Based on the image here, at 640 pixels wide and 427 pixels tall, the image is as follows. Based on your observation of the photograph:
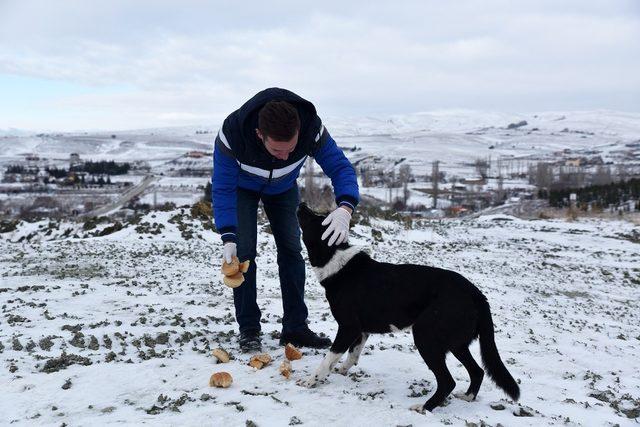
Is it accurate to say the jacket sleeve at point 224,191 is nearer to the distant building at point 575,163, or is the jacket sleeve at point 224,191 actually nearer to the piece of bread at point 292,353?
the piece of bread at point 292,353

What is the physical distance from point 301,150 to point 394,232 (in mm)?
19123

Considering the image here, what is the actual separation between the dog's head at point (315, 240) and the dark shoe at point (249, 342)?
3.97 ft

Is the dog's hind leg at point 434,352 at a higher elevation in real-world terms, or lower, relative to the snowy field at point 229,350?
higher

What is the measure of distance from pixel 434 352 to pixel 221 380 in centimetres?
183

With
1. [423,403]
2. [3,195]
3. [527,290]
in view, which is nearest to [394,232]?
[527,290]

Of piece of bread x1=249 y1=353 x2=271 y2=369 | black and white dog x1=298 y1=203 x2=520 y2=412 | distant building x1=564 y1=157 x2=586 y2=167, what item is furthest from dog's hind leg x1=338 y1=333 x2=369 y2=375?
distant building x1=564 y1=157 x2=586 y2=167

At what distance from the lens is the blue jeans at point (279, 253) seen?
5.52 m

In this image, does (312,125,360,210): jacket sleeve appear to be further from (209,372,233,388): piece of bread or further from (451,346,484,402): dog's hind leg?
(209,372,233,388): piece of bread

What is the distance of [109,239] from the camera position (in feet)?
57.1

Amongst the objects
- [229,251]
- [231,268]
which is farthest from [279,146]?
[231,268]

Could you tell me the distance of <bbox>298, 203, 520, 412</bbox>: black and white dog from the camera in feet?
13.7

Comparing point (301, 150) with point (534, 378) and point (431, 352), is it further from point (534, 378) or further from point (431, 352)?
point (534, 378)

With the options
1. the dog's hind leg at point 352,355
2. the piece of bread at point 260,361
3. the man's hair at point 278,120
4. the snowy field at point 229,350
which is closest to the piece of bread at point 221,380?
the snowy field at point 229,350

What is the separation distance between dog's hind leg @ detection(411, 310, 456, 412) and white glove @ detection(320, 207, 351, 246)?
106 centimetres
